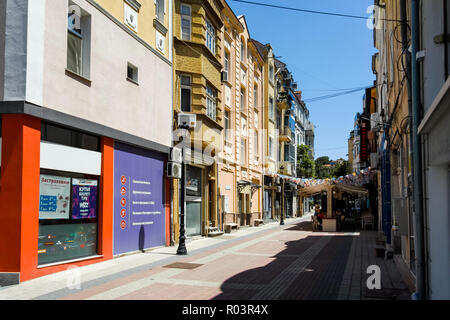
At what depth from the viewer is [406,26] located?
954 centimetres

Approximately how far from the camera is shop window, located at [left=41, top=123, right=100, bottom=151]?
1077cm

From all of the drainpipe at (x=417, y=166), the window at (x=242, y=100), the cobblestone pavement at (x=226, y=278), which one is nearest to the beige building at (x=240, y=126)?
the window at (x=242, y=100)

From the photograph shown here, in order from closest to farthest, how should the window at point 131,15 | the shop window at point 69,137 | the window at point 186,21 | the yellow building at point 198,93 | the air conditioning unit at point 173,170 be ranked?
the shop window at point 69,137 → the window at point 131,15 → the air conditioning unit at point 173,170 → the yellow building at point 198,93 → the window at point 186,21

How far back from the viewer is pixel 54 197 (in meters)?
10.9

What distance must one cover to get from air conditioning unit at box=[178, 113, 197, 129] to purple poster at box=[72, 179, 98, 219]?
4823 millimetres

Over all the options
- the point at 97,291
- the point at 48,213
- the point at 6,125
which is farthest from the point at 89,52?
the point at 97,291

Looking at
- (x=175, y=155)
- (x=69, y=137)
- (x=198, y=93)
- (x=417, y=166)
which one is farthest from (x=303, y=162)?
(x=417, y=166)

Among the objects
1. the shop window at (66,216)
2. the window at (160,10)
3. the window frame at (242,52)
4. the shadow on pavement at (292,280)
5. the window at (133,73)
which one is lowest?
the shadow on pavement at (292,280)

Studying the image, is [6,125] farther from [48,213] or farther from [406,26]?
[406,26]

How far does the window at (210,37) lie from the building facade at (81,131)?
369 centimetres

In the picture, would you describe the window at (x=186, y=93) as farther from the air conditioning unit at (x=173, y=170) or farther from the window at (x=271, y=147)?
the window at (x=271, y=147)

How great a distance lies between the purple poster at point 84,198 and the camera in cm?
1173

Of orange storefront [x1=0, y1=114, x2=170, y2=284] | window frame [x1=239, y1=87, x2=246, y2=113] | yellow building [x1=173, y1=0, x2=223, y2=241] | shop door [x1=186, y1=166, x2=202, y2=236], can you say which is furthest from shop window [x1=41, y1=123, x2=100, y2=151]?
window frame [x1=239, y1=87, x2=246, y2=113]

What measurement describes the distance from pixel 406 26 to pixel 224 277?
6958mm
